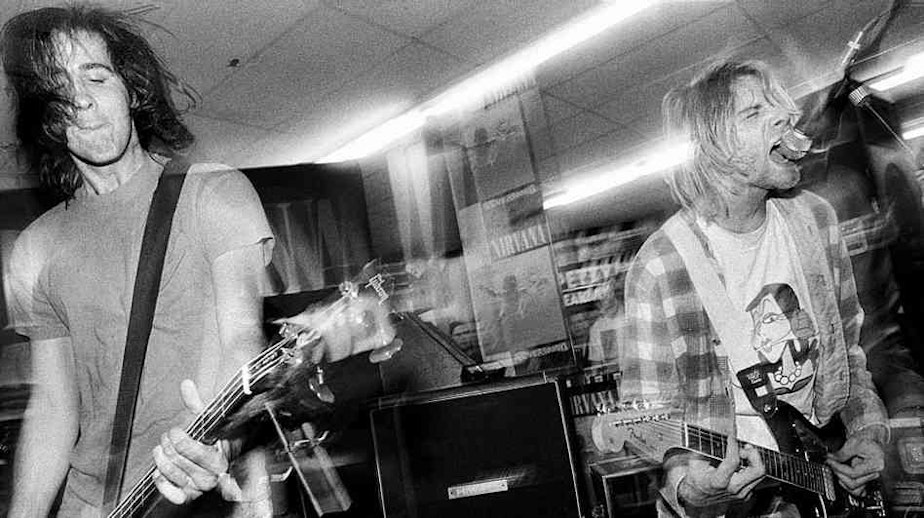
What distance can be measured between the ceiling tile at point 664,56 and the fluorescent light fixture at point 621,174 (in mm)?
145

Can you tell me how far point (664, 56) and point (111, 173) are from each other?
98cm

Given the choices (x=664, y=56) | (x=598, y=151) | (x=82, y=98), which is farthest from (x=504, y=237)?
(x=82, y=98)

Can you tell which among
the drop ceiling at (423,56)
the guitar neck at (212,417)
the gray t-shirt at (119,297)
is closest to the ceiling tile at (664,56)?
the drop ceiling at (423,56)

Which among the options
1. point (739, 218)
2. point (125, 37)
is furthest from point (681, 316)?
point (125, 37)

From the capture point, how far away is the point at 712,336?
3.50 ft

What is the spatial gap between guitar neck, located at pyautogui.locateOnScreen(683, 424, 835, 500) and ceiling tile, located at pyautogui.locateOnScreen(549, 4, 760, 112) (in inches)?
24.6

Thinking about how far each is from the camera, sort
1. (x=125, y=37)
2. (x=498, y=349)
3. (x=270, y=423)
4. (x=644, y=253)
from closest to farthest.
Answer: (x=270, y=423) → (x=125, y=37) → (x=644, y=253) → (x=498, y=349)

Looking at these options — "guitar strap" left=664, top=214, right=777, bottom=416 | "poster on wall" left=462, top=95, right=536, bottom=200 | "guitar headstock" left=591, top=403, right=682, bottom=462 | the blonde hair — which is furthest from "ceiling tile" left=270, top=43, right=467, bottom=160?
"guitar headstock" left=591, top=403, right=682, bottom=462

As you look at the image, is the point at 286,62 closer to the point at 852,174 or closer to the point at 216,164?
the point at 216,164

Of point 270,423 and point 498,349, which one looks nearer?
point 270,423

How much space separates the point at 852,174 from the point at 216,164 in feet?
3.61

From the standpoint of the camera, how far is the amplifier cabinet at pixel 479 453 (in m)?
1.11

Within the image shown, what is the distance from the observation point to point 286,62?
3.83 ft

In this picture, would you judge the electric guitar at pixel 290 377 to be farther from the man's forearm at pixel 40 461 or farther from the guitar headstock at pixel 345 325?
the man's forearm at pixel 40 461
